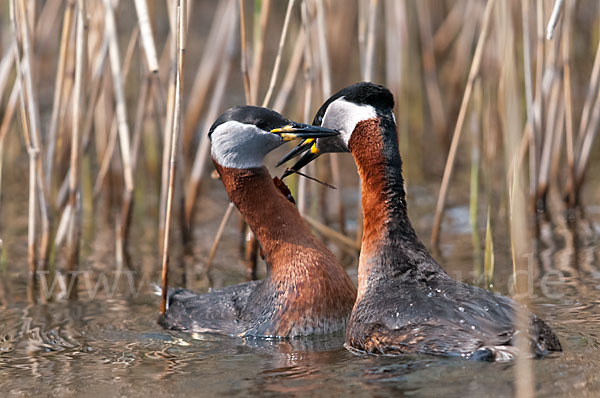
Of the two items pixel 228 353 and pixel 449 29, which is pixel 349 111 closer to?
pixel 228 353

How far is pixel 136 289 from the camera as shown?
7754mm

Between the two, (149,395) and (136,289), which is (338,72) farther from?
(149,395)

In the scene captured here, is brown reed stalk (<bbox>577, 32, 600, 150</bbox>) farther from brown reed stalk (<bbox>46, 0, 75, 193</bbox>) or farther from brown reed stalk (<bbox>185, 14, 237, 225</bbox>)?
brown reed stalk (<bbox>46, 0, 75, 193</bbox>)

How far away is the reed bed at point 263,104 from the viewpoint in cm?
705

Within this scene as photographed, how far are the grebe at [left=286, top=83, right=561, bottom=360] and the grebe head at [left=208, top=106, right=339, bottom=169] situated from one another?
0.69 ft

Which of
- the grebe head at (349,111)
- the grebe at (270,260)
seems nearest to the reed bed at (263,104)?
the grebe at (270,260)

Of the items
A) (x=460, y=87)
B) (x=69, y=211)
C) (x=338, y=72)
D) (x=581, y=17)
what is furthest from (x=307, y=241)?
(x=581, y=17)

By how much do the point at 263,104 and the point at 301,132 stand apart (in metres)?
0.81

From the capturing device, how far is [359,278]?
582 centimetres

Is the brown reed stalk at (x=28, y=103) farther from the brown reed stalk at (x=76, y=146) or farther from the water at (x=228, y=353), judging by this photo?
the water at (x=228, y=353)

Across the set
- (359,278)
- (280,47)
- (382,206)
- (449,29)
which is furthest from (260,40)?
(449,29)

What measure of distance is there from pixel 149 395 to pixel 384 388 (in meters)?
1.26

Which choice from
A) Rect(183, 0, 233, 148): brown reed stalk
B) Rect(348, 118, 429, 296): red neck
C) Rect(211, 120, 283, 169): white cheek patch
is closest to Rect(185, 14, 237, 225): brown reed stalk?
Rect(183, 0, 233, 148): brown reed stalk

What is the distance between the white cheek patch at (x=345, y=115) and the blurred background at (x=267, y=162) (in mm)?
845
